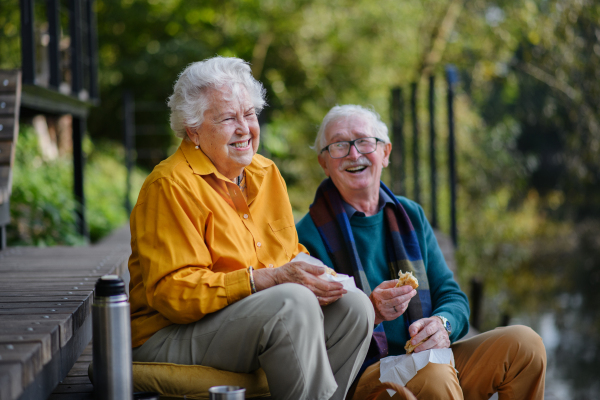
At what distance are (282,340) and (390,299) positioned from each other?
0.51 metres

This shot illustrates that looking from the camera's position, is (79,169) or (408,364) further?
(79,169)

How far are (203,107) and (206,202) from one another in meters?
0.32

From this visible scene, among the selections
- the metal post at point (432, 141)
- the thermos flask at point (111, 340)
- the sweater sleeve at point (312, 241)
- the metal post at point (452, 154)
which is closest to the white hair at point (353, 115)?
the sweater sleeve at point (312, 241)

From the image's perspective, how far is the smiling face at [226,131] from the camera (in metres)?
1.93

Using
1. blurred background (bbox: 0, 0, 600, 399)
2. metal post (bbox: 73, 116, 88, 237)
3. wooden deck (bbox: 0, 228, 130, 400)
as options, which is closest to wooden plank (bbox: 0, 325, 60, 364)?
wooden deck (bbox: 0, 228, 130, 400)

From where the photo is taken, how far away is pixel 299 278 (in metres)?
1.73

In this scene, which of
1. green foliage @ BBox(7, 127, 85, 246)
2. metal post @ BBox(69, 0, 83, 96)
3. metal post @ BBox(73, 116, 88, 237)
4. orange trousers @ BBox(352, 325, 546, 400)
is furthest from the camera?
metal post @ BBox(73, 116, 88, 237)

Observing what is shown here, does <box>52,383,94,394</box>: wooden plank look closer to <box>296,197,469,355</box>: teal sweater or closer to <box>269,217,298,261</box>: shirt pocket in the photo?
<box>269,217,298,261</box>: shirt pocket

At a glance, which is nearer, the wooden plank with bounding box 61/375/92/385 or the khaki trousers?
the khaki trousers

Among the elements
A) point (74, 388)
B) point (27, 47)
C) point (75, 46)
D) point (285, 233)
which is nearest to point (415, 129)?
point (27, 47)

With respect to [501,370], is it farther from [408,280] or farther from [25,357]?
[25,357]

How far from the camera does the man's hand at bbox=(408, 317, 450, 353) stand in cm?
206

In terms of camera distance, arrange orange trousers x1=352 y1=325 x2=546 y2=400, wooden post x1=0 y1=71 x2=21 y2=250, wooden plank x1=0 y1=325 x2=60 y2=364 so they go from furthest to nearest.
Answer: wooden post x1=0 y1=71 x2=21 y2=250 < orange trousers x1=352 y1=325 x2=546 y2=400 < wooden plank x1=0 y1=325 x2=60 y2=364

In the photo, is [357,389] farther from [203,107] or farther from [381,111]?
[381,111]
